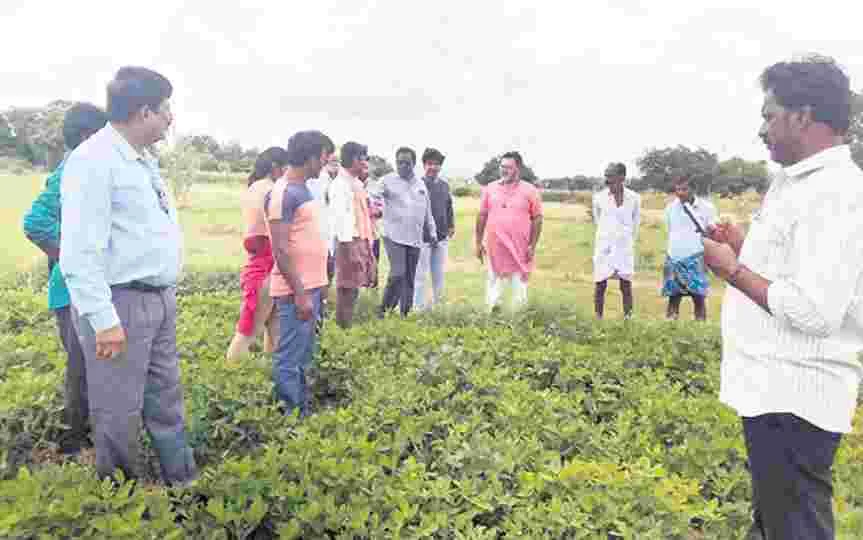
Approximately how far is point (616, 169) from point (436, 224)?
82.9 inches

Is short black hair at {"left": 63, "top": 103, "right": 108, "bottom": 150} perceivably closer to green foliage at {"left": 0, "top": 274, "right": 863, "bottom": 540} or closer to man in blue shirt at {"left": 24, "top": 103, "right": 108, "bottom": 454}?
man in blue shirt at {"left": 24, "top": 103, "right": 108, "bottom": 454}

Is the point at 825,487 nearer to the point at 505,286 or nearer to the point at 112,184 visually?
the point at 112,184

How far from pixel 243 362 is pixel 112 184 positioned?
2.16 metres

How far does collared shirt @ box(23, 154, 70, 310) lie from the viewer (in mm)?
3848

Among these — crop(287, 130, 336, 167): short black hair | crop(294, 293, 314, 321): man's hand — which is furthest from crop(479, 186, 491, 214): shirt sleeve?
crop(294, 293, 314, 321): man's hand

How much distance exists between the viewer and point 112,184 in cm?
296

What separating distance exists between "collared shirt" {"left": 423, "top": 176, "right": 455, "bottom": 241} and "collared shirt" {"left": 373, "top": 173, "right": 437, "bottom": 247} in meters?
0.59

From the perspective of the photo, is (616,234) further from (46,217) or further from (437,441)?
(46,217)

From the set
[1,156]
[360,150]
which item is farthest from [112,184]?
[1,156]

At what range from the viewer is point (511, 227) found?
300 inches

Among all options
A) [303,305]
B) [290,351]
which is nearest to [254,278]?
[290,351]

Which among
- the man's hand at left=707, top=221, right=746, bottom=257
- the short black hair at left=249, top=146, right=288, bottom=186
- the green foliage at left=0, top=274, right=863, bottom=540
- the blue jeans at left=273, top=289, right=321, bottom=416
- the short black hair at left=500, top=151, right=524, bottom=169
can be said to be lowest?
the green foliage at left=0, top=274, right=863, bottom=540

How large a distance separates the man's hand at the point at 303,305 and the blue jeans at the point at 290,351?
0.12 metres

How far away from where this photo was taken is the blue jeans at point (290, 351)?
14.5 ft
